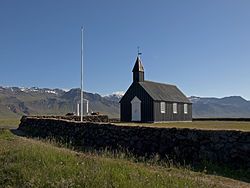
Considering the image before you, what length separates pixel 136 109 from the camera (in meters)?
49.3

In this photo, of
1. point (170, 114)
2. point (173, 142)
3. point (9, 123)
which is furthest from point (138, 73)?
point (173, 142)

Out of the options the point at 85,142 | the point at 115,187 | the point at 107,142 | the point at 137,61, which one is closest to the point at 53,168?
the point at 115,187

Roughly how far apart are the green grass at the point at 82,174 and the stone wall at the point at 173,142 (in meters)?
2.20

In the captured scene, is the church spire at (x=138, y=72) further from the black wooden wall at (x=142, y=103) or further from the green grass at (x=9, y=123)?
the green grass at (x=9, y=123)

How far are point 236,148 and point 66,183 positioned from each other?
23.0 ft

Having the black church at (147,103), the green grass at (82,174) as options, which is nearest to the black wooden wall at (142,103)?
the black church at (147,103)

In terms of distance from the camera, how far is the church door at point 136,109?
49.2 meters

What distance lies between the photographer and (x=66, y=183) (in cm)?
975

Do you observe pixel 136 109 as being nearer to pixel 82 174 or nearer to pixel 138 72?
pixel 138 72

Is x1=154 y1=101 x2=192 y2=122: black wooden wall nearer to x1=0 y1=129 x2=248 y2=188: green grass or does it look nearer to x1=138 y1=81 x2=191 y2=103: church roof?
x1=138 y1=81 x2=191 y2=103: church roof

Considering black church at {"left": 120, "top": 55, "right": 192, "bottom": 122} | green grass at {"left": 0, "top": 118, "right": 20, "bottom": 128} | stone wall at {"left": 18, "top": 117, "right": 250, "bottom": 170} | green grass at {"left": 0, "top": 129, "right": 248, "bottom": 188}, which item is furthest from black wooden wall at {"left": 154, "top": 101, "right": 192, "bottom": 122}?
green grass at {"left": 0, "top": 129, "right": 248, "bottom": 188}

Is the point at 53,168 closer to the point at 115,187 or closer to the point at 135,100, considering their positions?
the point at 115,187

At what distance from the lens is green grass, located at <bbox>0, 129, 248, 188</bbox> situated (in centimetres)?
962

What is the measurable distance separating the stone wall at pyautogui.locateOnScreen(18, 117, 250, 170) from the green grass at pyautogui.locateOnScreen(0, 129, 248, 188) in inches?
86.6
